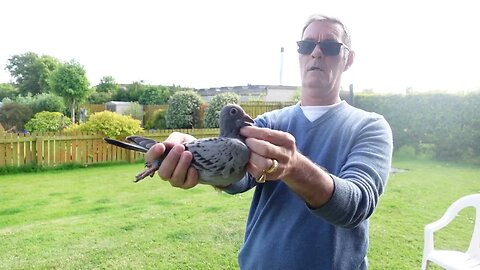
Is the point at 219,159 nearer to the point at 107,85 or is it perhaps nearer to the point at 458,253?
the point at 458,253

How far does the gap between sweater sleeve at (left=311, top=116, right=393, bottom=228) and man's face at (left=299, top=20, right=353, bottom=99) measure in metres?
0.28

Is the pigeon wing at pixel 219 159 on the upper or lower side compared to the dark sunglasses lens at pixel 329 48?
lower

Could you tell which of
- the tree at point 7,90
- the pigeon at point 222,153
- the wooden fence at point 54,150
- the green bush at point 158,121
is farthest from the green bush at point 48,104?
the pigeon at point 222,153

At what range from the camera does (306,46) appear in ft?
6.23

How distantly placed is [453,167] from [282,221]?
1238 cm

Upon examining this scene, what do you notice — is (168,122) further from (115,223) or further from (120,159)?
(115,223)

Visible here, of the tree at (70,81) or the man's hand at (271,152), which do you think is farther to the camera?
the tree at (70,81)

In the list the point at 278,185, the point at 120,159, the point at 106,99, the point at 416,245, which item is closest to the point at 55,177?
the point at 120,159

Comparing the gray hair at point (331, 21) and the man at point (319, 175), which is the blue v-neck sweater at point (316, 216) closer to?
the man at point (319, 175)

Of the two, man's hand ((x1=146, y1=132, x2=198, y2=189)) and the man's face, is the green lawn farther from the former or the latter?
man's hand ((x1=146, y1=132, x2=198, y2=189))

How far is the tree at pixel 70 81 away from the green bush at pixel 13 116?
221 centimetres

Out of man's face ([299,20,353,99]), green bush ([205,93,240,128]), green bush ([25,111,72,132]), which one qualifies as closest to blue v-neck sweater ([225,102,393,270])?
man's face ([299,20,353,99])

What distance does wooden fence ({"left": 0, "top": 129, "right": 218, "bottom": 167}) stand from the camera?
34.7 ft

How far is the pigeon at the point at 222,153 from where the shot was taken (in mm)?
1236
